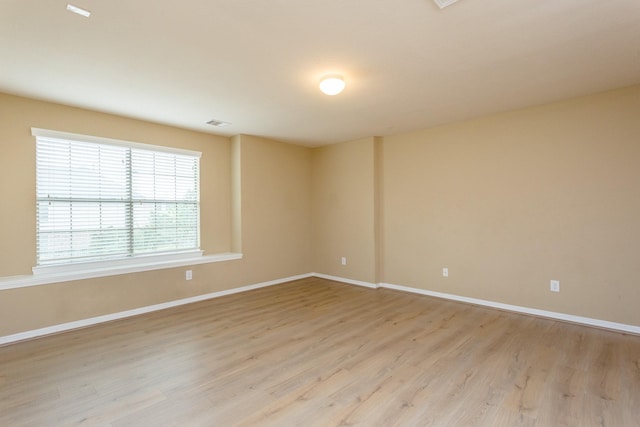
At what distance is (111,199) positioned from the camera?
153 inches

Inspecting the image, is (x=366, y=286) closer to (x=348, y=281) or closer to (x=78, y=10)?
(x=348, y=281)

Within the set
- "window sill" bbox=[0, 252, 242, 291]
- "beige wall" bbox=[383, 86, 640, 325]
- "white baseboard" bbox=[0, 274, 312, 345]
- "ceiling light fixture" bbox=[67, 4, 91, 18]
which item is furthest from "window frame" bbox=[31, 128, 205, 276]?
"beige wall" bbox=[383, 86, 640, 325]

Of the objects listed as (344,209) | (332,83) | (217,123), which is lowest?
(344,209)

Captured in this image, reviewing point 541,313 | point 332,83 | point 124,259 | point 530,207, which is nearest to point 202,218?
point 124,259

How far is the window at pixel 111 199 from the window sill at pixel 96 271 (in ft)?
0.40

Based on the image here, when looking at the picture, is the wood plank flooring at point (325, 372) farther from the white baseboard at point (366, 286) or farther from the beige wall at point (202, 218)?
the beige wall at point (202, 218)

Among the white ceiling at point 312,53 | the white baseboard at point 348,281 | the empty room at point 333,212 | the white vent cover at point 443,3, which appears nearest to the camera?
the white vent cover at point 443,3

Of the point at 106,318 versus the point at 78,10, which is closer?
the point at 78,10

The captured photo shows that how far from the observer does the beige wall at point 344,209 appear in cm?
516

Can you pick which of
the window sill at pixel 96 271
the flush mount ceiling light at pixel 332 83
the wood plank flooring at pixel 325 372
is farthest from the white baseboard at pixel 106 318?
the flush mount ceiling light at pixel 332 83

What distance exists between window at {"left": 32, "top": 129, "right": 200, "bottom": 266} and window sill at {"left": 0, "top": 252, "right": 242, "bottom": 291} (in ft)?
0.40

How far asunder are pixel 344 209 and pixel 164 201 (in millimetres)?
2867

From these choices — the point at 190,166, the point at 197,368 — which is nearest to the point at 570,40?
the point at 197,368

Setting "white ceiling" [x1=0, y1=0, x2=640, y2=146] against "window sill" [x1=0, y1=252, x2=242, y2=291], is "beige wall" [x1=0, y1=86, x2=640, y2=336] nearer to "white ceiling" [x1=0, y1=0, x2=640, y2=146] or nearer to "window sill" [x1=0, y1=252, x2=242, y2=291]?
"window sill" [x1=0, y1=252, x2=242, y2=291]
